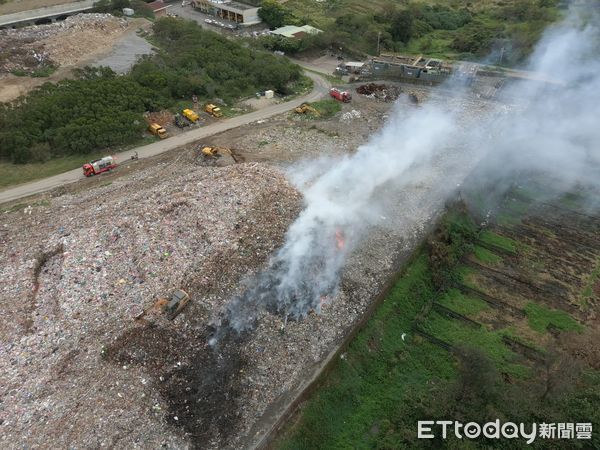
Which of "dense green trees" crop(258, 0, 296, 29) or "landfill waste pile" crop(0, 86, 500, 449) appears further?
"dense green trees" crop(258, 0, 296, 29)

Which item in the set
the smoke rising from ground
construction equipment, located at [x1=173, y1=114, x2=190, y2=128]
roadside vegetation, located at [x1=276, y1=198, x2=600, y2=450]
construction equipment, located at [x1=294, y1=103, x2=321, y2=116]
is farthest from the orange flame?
construction equipment, located at [x1=173, y1=114, x2=190, y2=128]

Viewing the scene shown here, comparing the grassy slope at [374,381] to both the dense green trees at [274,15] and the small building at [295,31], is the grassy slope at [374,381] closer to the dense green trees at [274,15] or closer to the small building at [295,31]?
the small building at [295,31]

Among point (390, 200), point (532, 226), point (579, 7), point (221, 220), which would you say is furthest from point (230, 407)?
point (579, 7)

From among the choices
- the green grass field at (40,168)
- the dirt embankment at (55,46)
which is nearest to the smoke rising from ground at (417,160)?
the green grass field at (40,168)

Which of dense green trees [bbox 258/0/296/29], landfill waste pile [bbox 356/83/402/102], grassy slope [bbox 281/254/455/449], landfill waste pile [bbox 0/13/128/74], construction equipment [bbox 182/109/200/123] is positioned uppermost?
dense green trees [bbox 258/0/296/29]

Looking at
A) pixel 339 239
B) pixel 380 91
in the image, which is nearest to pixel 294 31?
pixel 380 91

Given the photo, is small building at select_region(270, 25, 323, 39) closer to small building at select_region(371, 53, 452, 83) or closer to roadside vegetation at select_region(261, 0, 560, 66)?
roadside vegetation at select_region(261, 0, 560, 66)

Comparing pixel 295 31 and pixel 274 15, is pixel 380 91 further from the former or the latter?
pixel 274 15
